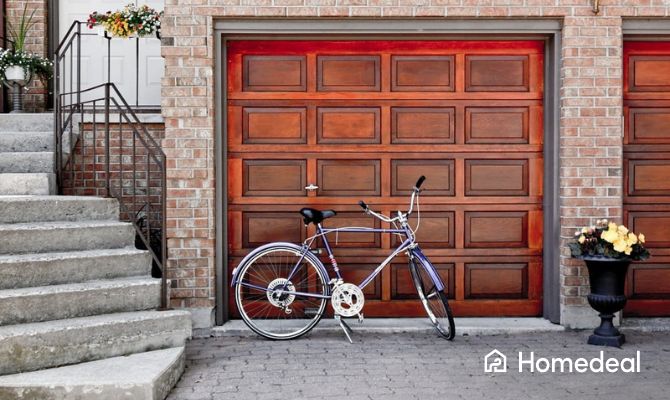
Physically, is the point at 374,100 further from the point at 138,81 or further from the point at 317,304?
the point at 138,81

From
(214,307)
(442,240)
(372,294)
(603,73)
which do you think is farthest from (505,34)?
(214,307)

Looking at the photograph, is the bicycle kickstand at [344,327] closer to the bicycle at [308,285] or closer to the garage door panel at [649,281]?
the bicycle at [308,285]

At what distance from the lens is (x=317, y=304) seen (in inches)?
254

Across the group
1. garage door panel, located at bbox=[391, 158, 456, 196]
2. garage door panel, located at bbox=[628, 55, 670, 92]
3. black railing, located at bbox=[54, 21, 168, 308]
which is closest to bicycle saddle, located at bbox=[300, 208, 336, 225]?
garage door panel, located at bbox=[391, 158, 456, 196]

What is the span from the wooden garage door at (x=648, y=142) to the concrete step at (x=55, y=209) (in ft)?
14.4

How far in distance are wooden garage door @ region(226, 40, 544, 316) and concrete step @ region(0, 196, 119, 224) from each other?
1086 mm

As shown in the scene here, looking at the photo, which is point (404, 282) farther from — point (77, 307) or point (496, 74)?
point (77, 307)

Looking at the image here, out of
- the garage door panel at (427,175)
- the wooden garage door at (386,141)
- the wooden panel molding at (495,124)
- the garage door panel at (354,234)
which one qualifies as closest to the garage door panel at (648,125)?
the wooden garage door at (386,141)

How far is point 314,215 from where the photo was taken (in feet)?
19.7

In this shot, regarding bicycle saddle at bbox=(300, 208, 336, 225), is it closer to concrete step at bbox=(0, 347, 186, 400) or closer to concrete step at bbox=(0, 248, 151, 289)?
concrete step at bbox=(0, 248, 151, 289)

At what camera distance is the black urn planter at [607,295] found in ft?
18.7

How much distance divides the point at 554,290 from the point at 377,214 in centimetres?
166

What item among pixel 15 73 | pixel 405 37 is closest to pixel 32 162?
pixel 15 73

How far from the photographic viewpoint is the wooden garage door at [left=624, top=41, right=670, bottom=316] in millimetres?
6516
